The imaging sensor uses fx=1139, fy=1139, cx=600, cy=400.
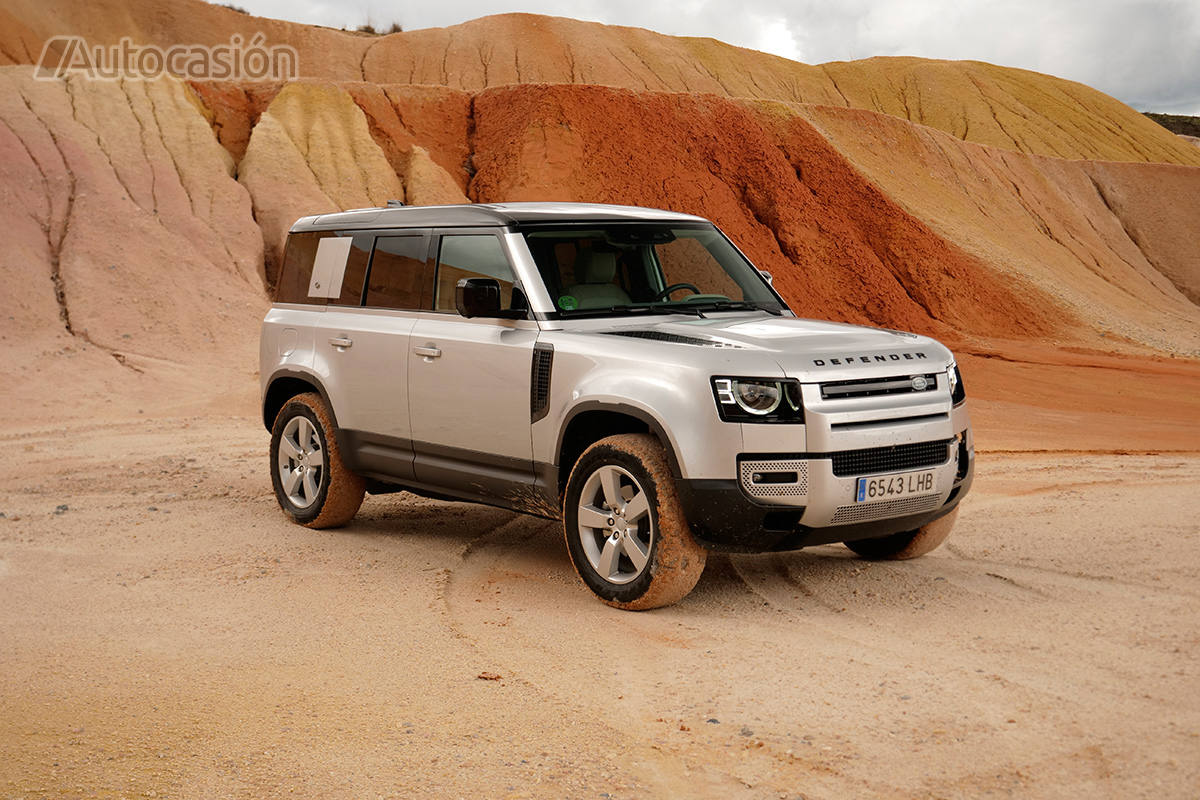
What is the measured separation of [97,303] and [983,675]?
723 inches

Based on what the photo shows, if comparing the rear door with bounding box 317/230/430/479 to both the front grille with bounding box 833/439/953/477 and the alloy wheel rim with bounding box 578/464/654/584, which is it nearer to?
the alloy wheel rim with bounding box 578/464/654/584

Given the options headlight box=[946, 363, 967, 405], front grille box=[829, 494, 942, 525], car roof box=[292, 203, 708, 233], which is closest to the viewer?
front grille box=[829, 494, 942, 525]

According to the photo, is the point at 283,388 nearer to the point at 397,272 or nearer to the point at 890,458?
the point at 397,272

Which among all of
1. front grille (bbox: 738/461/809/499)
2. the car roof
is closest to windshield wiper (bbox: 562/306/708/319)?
the car roof

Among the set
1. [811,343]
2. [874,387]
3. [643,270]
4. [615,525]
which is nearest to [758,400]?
[811,343]

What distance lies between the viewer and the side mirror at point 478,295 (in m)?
6.06

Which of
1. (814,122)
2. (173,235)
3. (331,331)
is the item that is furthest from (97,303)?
(814,122)

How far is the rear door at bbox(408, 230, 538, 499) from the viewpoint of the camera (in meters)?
6.24

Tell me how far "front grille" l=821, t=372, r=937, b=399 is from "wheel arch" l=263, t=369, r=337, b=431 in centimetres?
379

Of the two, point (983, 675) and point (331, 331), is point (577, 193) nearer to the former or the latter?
point (331, 331)

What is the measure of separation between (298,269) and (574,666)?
14.4ft

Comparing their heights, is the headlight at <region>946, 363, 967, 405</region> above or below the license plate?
above

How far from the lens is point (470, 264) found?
22.0ft

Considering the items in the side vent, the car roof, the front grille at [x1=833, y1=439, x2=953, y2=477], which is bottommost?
the front grille at [x1=833, y1=439, x2=953, y2=477]
